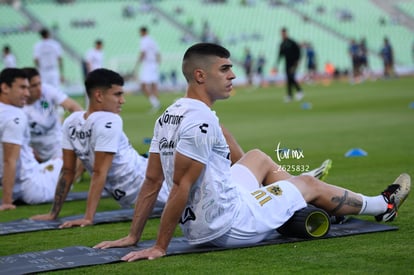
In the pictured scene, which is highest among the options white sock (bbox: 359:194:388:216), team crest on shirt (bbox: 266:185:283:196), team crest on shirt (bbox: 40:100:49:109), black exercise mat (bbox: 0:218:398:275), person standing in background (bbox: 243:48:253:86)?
person standing in background (bbox: 243:48:253:86)

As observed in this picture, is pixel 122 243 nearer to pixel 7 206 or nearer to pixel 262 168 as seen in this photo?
pixel 262 168

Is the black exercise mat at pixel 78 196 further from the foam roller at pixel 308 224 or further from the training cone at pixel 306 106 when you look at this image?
the training cone at pixel 306 106

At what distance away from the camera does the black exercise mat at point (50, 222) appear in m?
7.46

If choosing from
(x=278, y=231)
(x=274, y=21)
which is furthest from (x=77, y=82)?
(x=278, y=231)

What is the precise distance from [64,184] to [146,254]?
2.62 meters

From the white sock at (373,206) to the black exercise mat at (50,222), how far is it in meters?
2.30

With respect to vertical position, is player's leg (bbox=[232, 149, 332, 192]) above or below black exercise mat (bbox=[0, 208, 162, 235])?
above

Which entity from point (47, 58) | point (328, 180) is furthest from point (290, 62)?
point (328, 180)

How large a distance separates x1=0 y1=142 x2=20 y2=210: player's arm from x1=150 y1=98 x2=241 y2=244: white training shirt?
3.54 metres

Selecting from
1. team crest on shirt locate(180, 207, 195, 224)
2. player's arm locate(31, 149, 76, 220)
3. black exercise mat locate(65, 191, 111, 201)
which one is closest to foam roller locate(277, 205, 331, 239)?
team crest on shirt locate(180, 207, 195, 224)

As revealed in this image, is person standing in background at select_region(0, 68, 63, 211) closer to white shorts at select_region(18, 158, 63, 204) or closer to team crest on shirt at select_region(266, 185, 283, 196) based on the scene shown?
white shorts at select_region(18, 158, 63, 204)

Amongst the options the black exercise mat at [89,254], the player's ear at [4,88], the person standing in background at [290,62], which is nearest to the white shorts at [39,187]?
the player's ear at [4,88]

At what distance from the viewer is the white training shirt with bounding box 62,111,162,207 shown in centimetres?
787

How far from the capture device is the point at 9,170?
9.01 metres
